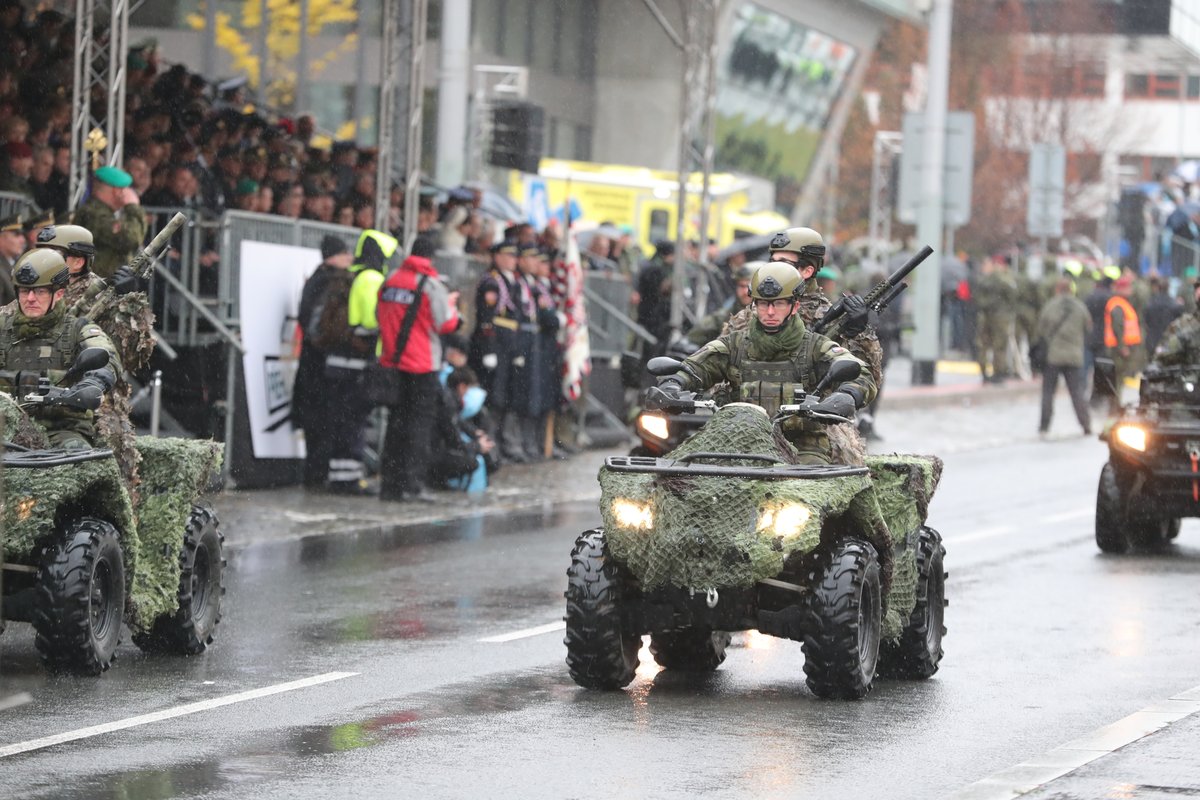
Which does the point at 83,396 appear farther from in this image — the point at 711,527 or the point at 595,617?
the point at 711,527

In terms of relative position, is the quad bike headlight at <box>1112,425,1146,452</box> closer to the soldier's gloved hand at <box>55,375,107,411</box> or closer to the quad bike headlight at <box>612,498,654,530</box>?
the quad bike headlight at <box>612,498,654,530</box>

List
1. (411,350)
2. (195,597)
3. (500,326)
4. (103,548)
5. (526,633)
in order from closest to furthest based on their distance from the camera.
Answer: (103,548), (195,597), (526,633), (411,350), (500,326)

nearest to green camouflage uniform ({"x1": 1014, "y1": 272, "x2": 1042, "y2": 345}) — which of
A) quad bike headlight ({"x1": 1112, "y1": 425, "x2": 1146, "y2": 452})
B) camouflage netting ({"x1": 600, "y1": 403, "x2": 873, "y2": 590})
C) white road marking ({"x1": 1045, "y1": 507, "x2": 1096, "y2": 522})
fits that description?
white road marking ({"x1": 1045, "y1": 507, "x2": 1096, "y2": 522})

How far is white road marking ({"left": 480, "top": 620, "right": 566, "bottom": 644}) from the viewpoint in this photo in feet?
38.5

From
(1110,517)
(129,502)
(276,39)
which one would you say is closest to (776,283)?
(129,502)

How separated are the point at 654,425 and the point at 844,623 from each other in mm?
4141

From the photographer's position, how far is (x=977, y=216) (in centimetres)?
5950

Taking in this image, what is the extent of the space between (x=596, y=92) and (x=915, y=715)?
37617mm

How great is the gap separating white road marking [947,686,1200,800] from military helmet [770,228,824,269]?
3.25m

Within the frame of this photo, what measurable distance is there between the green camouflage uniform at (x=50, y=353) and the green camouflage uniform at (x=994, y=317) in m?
27.0

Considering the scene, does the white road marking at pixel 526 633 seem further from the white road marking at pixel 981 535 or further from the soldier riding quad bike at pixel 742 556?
the white road marking at pixel 981 535

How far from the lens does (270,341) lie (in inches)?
746

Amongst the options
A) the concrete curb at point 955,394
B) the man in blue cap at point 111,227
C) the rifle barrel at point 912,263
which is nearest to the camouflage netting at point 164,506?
the rifle barrel at point 912,263

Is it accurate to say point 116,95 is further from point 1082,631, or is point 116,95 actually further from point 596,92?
point 596,92
